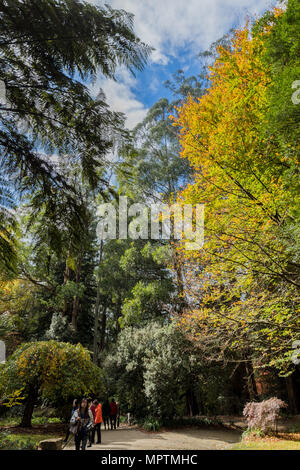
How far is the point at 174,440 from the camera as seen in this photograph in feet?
29.8

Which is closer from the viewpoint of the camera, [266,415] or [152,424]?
[266,415]

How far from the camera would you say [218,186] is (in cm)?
617

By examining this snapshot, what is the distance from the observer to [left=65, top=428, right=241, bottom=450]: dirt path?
7605 mm

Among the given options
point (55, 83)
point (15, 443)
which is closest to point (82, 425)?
point (15, 443)

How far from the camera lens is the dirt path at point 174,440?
7.61m

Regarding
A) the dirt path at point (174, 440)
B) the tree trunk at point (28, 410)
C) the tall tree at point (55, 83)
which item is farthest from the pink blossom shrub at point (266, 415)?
the tall tree at point (55, 83)

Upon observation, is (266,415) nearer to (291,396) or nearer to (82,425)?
(291,396)

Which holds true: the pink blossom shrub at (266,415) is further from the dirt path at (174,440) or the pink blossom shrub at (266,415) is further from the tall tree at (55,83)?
the tall tree at (55,83)

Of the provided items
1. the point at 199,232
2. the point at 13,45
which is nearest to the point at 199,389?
the point at 199,232

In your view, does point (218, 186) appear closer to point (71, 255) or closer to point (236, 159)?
point (236, 159)

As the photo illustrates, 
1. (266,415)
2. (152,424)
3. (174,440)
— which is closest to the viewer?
(174,440)

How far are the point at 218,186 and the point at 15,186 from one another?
4.25 meters

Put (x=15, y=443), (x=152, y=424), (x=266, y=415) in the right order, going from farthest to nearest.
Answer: (x=152, y=424)
(x=266, y=415)
(x=15, y=443)

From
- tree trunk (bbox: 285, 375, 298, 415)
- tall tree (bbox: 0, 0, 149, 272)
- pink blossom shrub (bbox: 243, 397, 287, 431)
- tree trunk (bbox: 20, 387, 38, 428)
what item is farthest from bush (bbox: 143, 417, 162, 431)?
tall tree (bbox: 0, 0, 149, 272)
